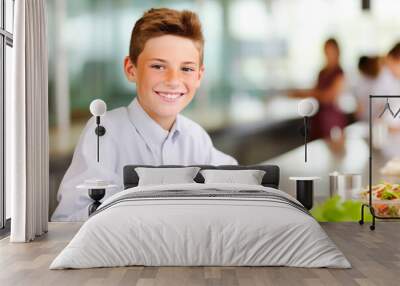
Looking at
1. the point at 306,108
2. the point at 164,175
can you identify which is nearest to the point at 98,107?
the point at 164,175

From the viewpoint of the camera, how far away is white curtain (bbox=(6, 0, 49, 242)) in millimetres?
6102

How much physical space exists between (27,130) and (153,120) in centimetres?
193

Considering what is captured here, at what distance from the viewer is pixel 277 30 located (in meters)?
7.90

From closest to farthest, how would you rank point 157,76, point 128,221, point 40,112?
point 128,221 → point 40,112 → point 157,76

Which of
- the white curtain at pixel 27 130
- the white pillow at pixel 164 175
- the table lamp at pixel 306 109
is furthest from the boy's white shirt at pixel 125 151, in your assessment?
the white curtain at pixel 27 130

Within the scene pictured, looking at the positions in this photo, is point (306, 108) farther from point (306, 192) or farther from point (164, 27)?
point (164, 27)

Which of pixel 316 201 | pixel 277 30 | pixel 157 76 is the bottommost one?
pixel 316 201

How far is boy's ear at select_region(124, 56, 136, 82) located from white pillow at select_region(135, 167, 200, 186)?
48.2 inches

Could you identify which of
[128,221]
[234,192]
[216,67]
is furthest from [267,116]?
[128,221]

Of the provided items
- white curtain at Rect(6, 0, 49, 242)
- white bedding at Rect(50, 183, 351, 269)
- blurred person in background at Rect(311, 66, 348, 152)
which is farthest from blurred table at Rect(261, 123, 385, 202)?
white bedding at Rect(50, 183, 351, 269)

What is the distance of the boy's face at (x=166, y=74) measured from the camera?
770cm

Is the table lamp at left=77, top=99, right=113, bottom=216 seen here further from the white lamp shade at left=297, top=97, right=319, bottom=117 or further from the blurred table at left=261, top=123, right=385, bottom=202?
the white lamp shade at left=297, top=97, right=319, bottom=117

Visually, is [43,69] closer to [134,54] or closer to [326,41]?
[134,54]

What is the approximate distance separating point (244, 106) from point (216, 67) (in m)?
0.60
